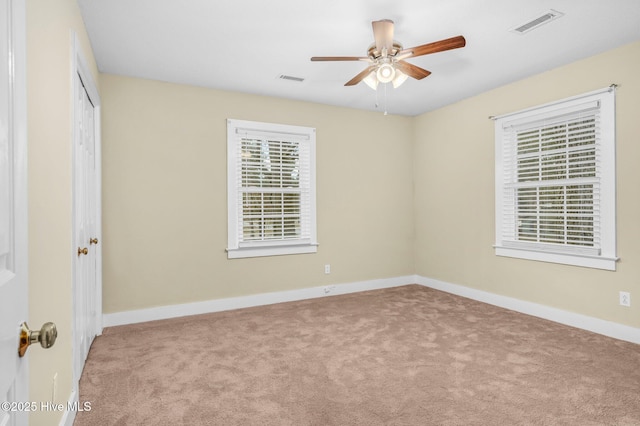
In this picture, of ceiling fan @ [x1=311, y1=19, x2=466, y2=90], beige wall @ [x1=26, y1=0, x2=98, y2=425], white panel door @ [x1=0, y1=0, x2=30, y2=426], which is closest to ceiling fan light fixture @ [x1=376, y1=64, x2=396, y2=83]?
ceiling fan @ [x1=311, y1=19, x2=466, y2=90]

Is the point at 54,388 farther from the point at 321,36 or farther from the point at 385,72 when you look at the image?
the point at 321,36

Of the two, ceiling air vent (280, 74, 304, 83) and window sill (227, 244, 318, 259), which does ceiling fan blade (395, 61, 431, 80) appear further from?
window sill (227, 244, 318, 259)

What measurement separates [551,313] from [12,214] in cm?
449

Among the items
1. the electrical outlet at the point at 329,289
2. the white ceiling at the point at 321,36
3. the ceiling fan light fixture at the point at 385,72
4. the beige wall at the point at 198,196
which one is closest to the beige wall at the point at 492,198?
the white ceiling at the point at 321,36

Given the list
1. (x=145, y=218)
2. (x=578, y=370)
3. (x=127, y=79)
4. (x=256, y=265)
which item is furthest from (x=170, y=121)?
(x=578, y=370)

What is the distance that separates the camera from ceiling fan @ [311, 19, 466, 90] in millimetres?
2496

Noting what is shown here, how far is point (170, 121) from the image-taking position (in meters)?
4.05

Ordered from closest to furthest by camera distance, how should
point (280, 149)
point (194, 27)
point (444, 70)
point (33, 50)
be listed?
point (33, 50)
point (194, 27)
point (444, 70)
point (280, 149)

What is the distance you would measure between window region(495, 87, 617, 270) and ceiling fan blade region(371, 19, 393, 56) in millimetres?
2262

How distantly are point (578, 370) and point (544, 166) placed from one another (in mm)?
2156

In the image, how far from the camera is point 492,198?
4.48m

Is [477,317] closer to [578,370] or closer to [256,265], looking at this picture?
[578,370]

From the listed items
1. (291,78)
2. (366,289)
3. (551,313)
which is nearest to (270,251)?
(366,289)

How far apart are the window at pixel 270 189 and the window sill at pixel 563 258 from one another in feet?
7.80
